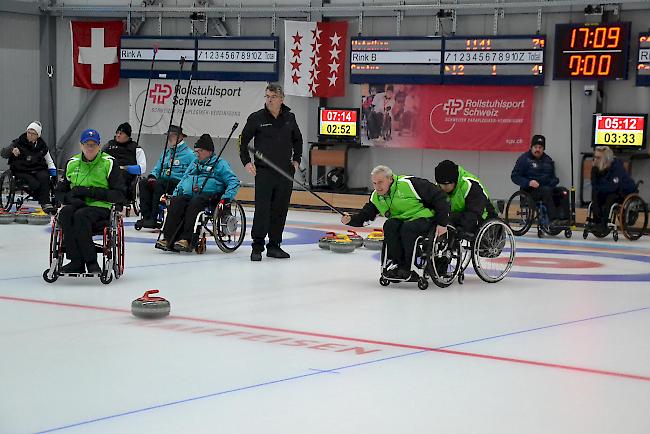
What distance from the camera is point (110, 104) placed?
21172 mm

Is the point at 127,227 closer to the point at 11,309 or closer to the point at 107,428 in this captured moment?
the point at 11,309

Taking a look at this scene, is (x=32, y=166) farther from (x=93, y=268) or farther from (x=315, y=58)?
(x=93, y=268)

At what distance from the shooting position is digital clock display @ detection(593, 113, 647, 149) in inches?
615

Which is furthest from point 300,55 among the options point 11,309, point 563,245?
point 11,309

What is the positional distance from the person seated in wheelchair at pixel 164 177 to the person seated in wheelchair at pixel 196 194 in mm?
1713

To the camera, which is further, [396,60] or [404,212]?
[396,60]

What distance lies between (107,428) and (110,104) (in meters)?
17.5

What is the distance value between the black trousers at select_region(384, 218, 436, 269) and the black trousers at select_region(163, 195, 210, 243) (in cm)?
276

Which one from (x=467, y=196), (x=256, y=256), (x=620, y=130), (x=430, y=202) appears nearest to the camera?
(x=430, y=202)

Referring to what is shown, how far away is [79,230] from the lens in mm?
8523

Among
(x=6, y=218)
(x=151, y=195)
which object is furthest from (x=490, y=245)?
(x=6, y=218)

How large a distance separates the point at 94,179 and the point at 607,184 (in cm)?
726

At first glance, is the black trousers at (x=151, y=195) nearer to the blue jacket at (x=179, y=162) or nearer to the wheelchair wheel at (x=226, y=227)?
the blue jacket at (x=179, y=162)

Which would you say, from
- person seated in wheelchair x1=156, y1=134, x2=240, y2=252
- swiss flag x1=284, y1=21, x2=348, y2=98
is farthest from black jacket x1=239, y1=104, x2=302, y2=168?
swiss flag x1=284, y1=21, x2=348, y2=98
